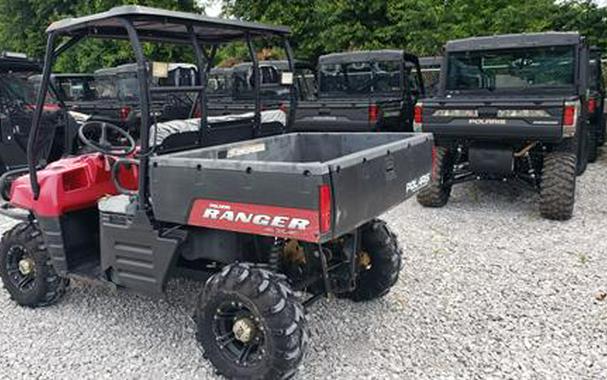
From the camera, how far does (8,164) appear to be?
748cm

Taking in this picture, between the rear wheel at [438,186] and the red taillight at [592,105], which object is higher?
the red taillight at [592,105]

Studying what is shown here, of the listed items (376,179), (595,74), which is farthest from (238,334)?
(595,74)

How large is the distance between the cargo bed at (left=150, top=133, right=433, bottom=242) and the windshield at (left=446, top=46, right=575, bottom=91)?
3.99 meters

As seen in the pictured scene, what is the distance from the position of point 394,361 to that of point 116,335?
1.75 m

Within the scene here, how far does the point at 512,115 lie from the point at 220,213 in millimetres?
4156

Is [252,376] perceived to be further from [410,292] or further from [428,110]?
[428,110]

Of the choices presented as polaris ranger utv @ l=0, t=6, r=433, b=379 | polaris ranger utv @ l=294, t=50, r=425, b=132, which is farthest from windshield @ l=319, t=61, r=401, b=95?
polaris ranger utv @ l=0, t=6, r=433, b=379

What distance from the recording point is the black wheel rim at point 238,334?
9.48ft

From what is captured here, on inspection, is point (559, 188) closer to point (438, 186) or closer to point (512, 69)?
point (438, 186)

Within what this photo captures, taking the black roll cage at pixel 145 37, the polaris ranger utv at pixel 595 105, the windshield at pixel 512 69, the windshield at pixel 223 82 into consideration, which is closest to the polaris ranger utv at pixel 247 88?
the windshield at pixel 223 82

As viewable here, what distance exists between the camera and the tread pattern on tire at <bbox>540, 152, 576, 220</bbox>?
19.0ft

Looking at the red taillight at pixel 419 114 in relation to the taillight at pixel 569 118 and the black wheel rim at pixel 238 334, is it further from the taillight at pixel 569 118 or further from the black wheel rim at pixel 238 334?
the black wheel rim at pixel 238 334

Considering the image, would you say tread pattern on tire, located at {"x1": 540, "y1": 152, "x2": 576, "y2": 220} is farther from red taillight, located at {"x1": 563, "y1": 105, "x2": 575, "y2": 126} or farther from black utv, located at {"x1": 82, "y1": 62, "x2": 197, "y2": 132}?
black utv, located at {"x1": 82, "y1": 62, "x2": 197, "y2": 132}

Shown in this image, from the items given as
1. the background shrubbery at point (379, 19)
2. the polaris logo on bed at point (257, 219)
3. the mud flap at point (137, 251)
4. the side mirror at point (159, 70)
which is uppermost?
the background shrubbery at point (379, 19)
